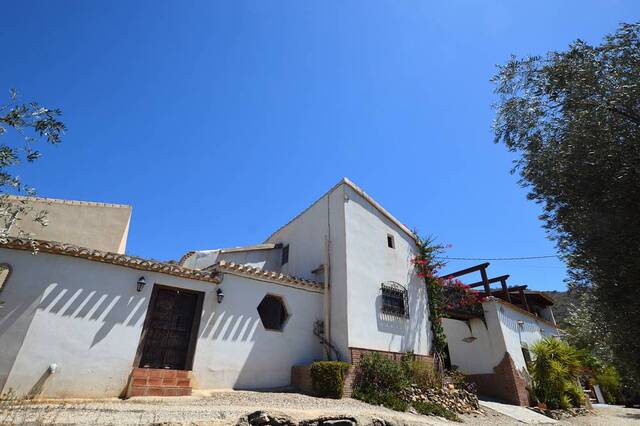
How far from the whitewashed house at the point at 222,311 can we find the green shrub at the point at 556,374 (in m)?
0.87

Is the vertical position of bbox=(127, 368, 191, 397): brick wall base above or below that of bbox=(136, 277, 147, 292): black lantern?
below

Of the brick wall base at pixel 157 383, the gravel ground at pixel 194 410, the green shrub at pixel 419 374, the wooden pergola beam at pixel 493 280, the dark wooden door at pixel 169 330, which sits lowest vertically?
the gravel ground at pixel 194 410

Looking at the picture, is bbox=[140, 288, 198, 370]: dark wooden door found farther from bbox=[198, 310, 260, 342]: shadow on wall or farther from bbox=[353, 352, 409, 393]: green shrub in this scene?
bbox=[353, 352, 409, 393]: green shrub

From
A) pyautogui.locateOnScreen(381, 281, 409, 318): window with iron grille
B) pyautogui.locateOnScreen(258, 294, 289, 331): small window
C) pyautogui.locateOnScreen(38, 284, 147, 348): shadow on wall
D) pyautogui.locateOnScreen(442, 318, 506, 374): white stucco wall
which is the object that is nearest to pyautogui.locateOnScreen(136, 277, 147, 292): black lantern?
pyautogui.locateOnScreen(38, 284, 147, 348): shadow on wall

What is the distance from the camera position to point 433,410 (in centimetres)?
984

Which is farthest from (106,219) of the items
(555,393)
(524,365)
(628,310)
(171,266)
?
(555,393)

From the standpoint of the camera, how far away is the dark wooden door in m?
8.59

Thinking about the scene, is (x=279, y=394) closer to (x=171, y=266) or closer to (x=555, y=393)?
(x=171, y=266)

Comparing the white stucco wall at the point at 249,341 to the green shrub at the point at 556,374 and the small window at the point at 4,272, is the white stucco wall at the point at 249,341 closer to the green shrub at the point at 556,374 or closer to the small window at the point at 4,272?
the small window at the point at 4,272

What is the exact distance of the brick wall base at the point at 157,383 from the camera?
309 inches

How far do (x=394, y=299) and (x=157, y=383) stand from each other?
7.93 m

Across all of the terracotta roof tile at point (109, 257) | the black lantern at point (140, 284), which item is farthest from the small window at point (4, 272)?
the black lantern at point (140, 284)

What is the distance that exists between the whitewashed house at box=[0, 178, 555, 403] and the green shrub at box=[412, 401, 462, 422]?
1.83 meters

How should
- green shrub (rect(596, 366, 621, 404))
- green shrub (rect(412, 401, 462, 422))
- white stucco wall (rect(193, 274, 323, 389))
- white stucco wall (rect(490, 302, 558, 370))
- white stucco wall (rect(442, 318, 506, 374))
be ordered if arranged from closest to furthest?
white stucco wall (rect(193, 274, 323, 389)) < green shrub (rect(412, 401, 462, 422)) < white stucco wall (rect(442, 318, 506, 374)) < white stucco wall (rect(490, 302, 558, 370)) < green shrub (rect(596, 366, 621, 404))
